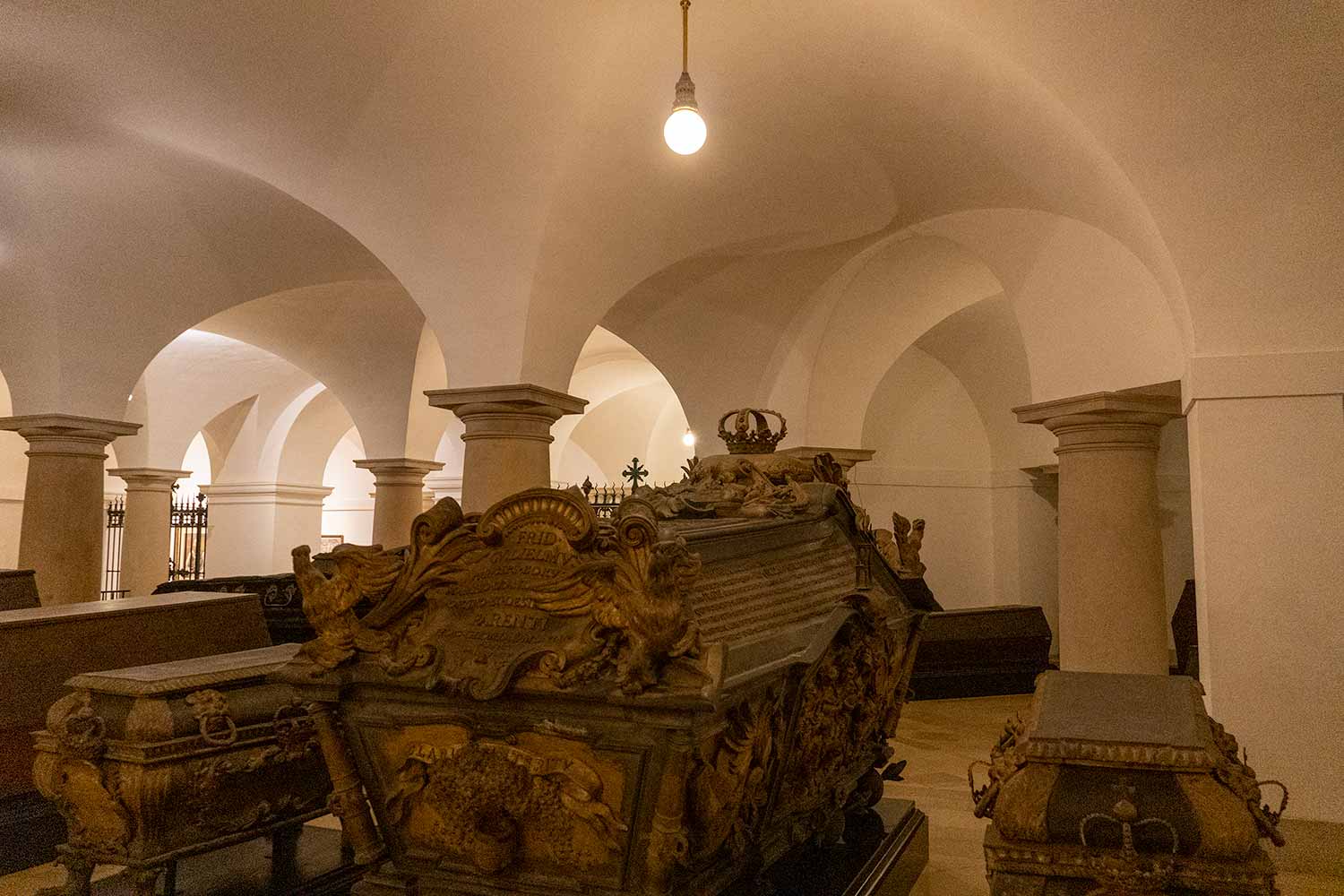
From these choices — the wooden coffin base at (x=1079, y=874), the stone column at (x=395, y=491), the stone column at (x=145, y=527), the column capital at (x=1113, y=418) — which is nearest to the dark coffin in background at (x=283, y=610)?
the stone column at (x=395, y=491)

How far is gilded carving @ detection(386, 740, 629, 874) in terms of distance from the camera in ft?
7.93

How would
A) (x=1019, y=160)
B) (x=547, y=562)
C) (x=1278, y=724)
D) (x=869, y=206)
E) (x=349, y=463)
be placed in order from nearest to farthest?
(x=547, y=562) < (x=1278, y=724) < (x=1019, y=160) < (x=869, y=206) < (x=349, y=463)

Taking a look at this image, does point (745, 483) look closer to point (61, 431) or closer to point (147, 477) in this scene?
point (61, 431)

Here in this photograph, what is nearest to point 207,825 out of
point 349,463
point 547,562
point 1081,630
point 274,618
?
point 547,562

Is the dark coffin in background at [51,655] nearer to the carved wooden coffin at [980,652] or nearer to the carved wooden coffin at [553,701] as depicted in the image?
the carved wooden coffin at [553,701]

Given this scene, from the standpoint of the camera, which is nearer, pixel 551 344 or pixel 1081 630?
pixel 1081 630

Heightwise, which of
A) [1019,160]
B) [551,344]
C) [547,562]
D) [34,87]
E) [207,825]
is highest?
[34,87]

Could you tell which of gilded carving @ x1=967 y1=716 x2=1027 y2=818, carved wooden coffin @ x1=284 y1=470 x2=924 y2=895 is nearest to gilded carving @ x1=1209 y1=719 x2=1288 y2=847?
gilded carving @ x1=967 y1=716 x2=1027 y2=818

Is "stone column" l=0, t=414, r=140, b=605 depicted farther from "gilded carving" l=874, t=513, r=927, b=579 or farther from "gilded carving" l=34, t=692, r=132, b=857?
"gilded carving" l=874, t=513, r=927, b=579

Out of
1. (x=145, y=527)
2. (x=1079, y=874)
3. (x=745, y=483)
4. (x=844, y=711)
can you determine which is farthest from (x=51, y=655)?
(x=145, y=527)

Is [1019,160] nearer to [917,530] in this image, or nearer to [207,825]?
[917,530]

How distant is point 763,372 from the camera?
8891 mm

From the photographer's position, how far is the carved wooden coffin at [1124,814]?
7.47 ft

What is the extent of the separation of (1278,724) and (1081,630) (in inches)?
69.8
